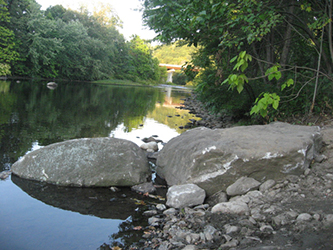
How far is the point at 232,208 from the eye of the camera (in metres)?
3.65

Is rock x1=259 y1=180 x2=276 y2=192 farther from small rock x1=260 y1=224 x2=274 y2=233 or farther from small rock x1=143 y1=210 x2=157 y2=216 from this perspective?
small rock x1=143 y1=210 x2=157 y2=216

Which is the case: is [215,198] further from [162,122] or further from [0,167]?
[162,122]

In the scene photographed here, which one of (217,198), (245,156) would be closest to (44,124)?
(217,198)

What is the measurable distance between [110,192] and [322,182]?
10.8ft

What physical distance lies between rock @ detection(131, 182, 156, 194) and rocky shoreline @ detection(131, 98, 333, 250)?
64cm

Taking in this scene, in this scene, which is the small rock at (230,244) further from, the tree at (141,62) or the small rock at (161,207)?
the tree at (141,62)

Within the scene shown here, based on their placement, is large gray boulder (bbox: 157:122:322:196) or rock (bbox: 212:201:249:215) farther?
large gray boulder (bbox: 157:122:322:196)

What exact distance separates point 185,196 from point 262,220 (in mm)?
1209

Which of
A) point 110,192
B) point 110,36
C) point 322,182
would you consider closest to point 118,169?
point 110,192

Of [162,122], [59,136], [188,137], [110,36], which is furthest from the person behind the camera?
[110,36]

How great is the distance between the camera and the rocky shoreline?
9.20 ft

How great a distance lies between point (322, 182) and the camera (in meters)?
3.88

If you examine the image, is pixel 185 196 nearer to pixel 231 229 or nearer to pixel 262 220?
pixel 231 229

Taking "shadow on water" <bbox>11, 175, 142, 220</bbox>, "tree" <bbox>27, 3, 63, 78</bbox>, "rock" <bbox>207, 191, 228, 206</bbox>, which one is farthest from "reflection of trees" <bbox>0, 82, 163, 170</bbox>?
"tree" <bbox>27, 3, 63, 78</bbox>
